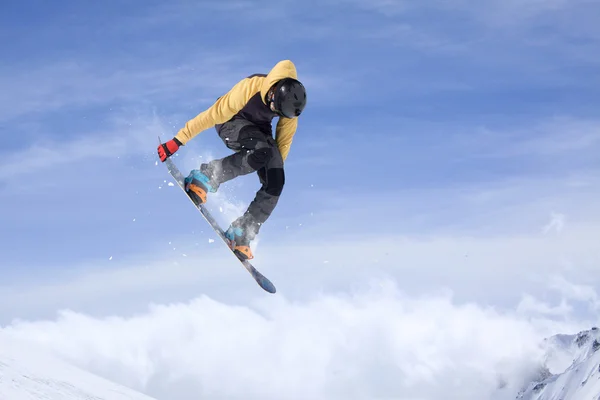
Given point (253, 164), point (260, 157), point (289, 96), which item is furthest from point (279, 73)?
point (253, 164)

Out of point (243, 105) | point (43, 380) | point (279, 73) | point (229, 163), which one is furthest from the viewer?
point (43, 380)

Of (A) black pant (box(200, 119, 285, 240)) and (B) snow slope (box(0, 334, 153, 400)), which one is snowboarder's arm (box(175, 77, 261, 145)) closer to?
(A) black pant (box(200, 119, 285, 240))

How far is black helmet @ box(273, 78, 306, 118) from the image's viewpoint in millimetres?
11070

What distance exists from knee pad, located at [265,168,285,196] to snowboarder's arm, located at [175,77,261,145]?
1372mm

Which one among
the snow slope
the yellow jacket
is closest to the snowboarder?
the yellow jacket

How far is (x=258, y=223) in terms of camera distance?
42.1 feet

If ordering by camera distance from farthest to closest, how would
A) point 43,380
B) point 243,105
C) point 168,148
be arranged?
point 43,380
point 168,148
point 243,105

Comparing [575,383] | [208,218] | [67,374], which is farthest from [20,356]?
[575,383]

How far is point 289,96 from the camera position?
36.3 feet

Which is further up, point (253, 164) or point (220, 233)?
point (253, 164)

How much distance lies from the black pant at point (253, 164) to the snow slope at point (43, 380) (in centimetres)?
691

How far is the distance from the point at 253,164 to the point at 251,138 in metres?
0.52

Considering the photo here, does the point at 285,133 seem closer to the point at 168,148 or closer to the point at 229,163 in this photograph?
the point at 229,163

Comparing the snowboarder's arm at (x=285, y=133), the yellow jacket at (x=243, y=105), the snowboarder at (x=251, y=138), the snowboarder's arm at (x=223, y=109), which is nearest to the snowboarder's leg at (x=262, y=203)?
the snowboarder at (x=251, y=138)
